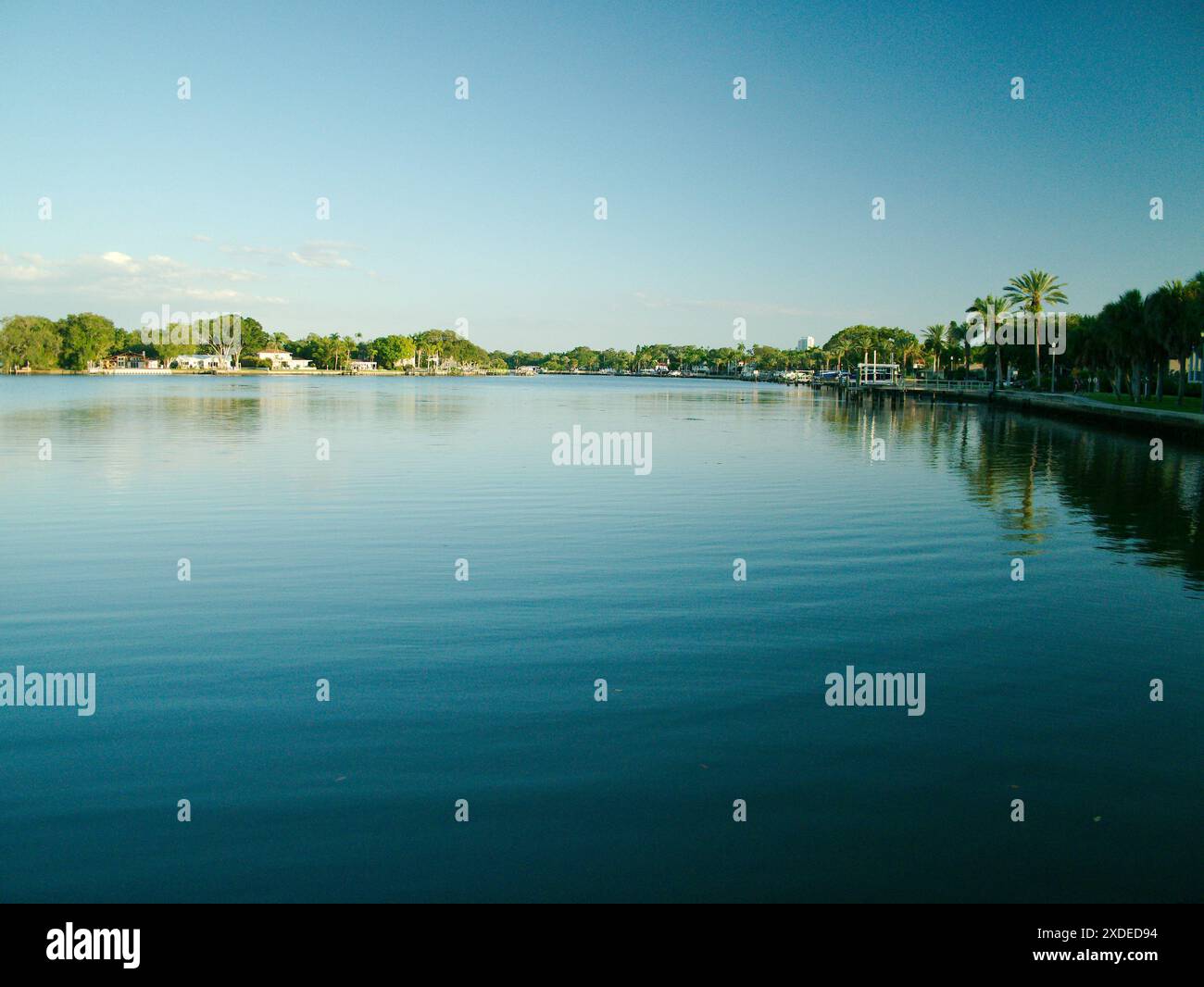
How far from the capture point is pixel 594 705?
8.39 meters

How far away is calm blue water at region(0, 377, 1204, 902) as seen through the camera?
19.0ft

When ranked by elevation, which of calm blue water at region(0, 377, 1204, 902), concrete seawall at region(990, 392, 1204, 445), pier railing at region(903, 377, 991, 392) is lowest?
calm blue water at region(0, 377, 1204, 902)

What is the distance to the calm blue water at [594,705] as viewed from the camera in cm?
578

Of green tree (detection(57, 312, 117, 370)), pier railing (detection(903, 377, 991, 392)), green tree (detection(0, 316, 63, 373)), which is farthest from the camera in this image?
green tree (detection(57, 312, 117, 370))

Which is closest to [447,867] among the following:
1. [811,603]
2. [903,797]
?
[903,797]

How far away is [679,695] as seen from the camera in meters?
8.70

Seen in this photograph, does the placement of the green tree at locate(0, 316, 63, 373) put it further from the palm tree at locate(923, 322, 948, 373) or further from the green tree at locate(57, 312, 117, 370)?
the palm tree at locate(923, 322, 948, 373)

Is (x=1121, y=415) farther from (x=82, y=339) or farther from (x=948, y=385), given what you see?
(x=82, y=339)

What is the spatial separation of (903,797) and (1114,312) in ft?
240

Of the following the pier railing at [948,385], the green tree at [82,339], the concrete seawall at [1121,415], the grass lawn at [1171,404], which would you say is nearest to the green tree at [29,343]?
the green tree at [82,339]

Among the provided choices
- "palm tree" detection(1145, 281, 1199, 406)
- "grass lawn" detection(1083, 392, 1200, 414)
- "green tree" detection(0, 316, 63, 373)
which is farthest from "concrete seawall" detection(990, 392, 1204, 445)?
"green tree" detection(0, 316, 63, 373)

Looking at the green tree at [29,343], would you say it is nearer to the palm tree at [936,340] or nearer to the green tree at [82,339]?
the green tree at [82,339]
